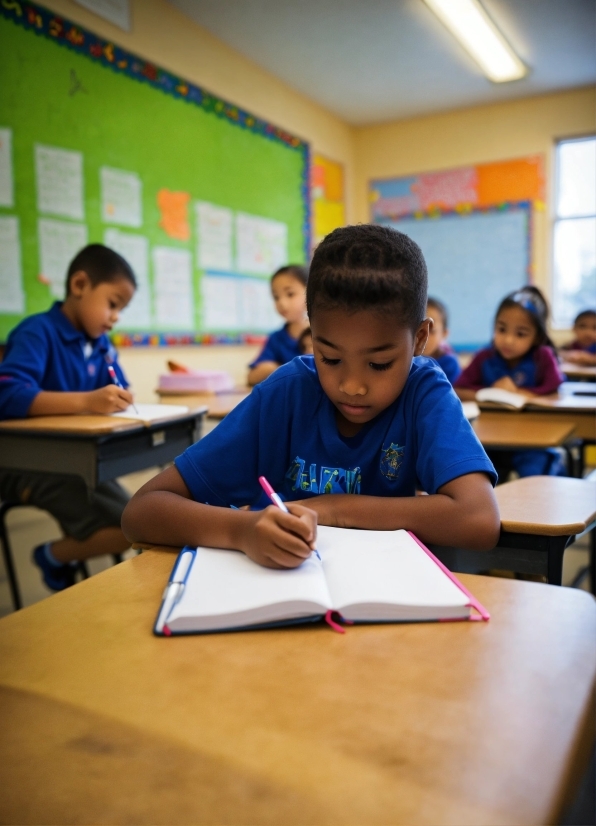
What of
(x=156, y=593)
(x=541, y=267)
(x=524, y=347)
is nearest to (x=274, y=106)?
(x=541, y=267)

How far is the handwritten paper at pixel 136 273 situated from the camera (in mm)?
3535

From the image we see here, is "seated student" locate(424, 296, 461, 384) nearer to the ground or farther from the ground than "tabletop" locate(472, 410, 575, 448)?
farther from the ground

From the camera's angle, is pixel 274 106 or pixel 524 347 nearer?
pixel 524 347

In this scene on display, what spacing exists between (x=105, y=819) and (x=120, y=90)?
376 cm

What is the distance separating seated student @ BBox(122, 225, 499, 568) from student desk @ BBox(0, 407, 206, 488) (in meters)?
0.75

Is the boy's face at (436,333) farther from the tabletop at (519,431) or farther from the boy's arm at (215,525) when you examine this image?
the boy's arm at (215,525)

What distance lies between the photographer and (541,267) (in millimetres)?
5375

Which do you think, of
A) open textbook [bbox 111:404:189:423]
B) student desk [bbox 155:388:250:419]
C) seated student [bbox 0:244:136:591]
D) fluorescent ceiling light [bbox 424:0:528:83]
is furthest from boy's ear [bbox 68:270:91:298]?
fluorescent ceiling light [bbox 424:0:528:83]

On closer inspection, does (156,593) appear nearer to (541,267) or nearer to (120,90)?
(120,90)

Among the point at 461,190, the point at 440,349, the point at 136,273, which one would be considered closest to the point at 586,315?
the point at 461,190

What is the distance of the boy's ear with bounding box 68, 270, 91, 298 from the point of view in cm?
214

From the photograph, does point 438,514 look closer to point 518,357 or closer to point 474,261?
point 518,357

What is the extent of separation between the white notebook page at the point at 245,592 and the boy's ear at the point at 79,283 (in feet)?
5.35

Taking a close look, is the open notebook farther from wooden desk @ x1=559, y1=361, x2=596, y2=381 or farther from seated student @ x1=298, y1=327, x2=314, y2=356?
wooden desk @ x1=559, y1=361, x2=596, y2=381
